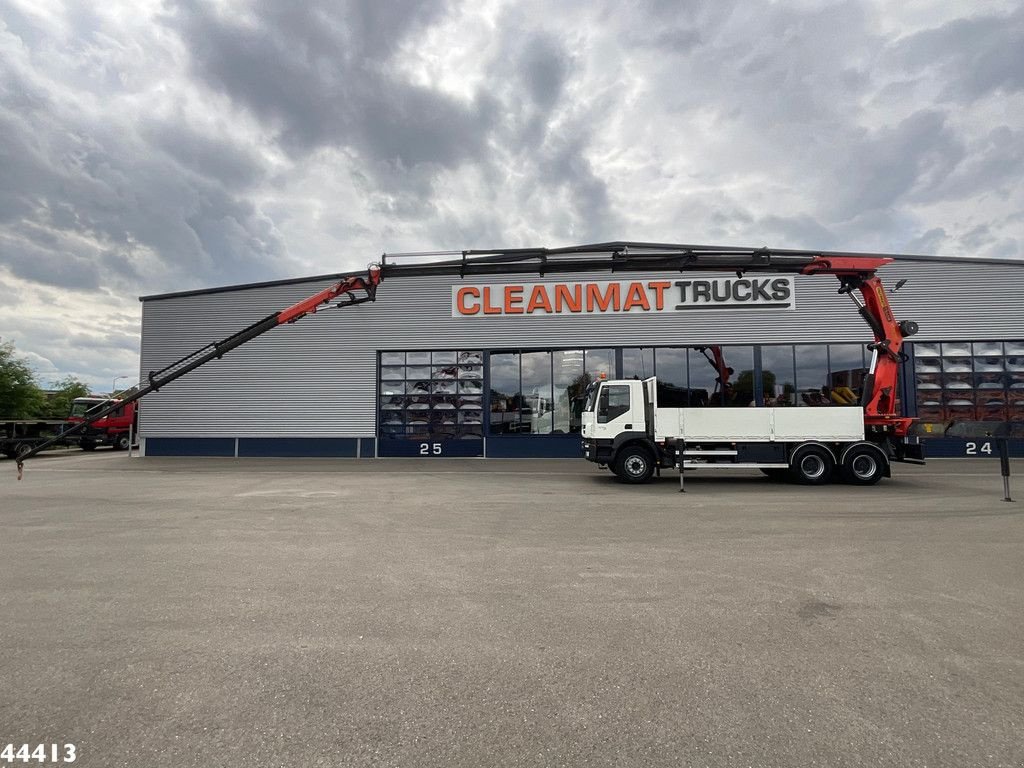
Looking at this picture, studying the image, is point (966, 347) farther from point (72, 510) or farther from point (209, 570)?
point (72, 510)

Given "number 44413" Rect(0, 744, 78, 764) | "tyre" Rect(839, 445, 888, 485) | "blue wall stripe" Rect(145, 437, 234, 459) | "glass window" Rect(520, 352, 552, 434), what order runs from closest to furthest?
"number 44413" Rect(0, 744, 78, 764), "tyre" Rect(839, 445, 888, 485), "glass window" Rect(520, 352, 552, 434), "blue wall stripe" Rect(145, 437, 234, 459)

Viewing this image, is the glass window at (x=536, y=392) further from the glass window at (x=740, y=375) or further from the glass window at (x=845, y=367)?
the glass window at (x=845, y=367)

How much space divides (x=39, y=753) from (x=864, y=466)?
49.9 feet

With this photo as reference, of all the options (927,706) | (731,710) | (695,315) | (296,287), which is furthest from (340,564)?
(296,287)

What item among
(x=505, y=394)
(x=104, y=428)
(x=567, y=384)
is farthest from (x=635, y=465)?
(x=104, y=428)

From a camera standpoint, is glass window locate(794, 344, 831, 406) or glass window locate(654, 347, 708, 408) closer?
glass window locate(794, 344, 831, 406)

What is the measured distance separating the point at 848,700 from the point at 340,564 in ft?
16.2

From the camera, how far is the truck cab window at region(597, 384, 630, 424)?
14086mm

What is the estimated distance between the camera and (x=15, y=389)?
3634 centimetres

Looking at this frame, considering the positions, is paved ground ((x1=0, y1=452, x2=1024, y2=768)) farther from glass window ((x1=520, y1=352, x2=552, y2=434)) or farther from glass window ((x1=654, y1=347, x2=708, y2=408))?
glass window ((x1=520, y1=352, x2=552, y2=434))

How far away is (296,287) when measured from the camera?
2384cm

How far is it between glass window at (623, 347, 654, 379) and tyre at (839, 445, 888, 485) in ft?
30.1

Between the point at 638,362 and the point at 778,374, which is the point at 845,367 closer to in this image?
the point at 778,374

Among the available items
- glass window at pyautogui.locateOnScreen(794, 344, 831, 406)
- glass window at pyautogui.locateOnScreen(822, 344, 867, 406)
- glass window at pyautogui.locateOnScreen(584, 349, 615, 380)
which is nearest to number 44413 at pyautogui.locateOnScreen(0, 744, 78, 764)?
glass window at pyautogui.locateOnScreen(584, 349, 615, 380)
